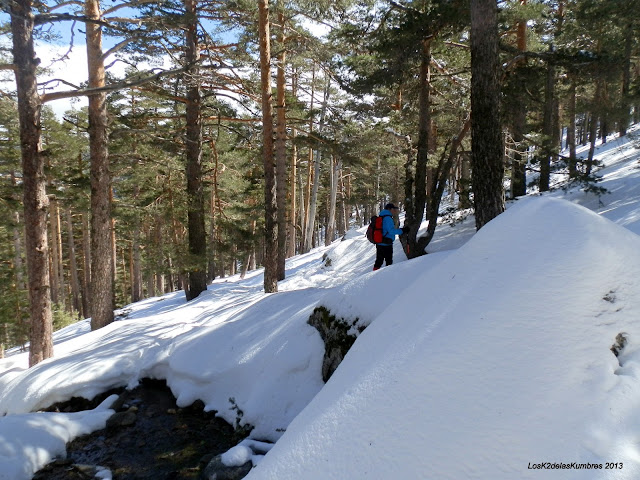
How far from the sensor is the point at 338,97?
21609 millimetres

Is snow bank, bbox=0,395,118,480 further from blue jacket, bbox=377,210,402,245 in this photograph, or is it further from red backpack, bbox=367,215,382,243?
Answer: blue jacket, bbox=377,210,402,245

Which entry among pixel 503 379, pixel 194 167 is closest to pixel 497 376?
pixel 503 379

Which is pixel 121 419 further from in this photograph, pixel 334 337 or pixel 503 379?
pixel 503 379

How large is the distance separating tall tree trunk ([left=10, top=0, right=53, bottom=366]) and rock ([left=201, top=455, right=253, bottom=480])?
485 cm

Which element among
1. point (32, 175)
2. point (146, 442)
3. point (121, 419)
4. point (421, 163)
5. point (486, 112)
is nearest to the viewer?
point (146, 442)

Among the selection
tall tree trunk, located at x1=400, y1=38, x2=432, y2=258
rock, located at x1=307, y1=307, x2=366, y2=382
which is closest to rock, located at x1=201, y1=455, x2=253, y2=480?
rock, located at x1=307, y1=307, x2=366, y2=382

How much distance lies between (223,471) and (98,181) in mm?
7351

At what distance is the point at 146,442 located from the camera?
4371mm

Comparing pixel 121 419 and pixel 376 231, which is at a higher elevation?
pixel 376 231

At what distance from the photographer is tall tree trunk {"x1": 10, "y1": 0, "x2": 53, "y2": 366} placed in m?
6.11

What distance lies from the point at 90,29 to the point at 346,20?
20.0 feet

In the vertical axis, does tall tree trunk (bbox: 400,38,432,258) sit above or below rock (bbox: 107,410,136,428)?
above

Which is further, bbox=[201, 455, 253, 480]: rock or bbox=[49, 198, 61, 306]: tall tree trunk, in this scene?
bbox=[49, 198, 61, 306]: tall tree trunk

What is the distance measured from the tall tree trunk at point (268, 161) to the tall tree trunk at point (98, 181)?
3685 mm
